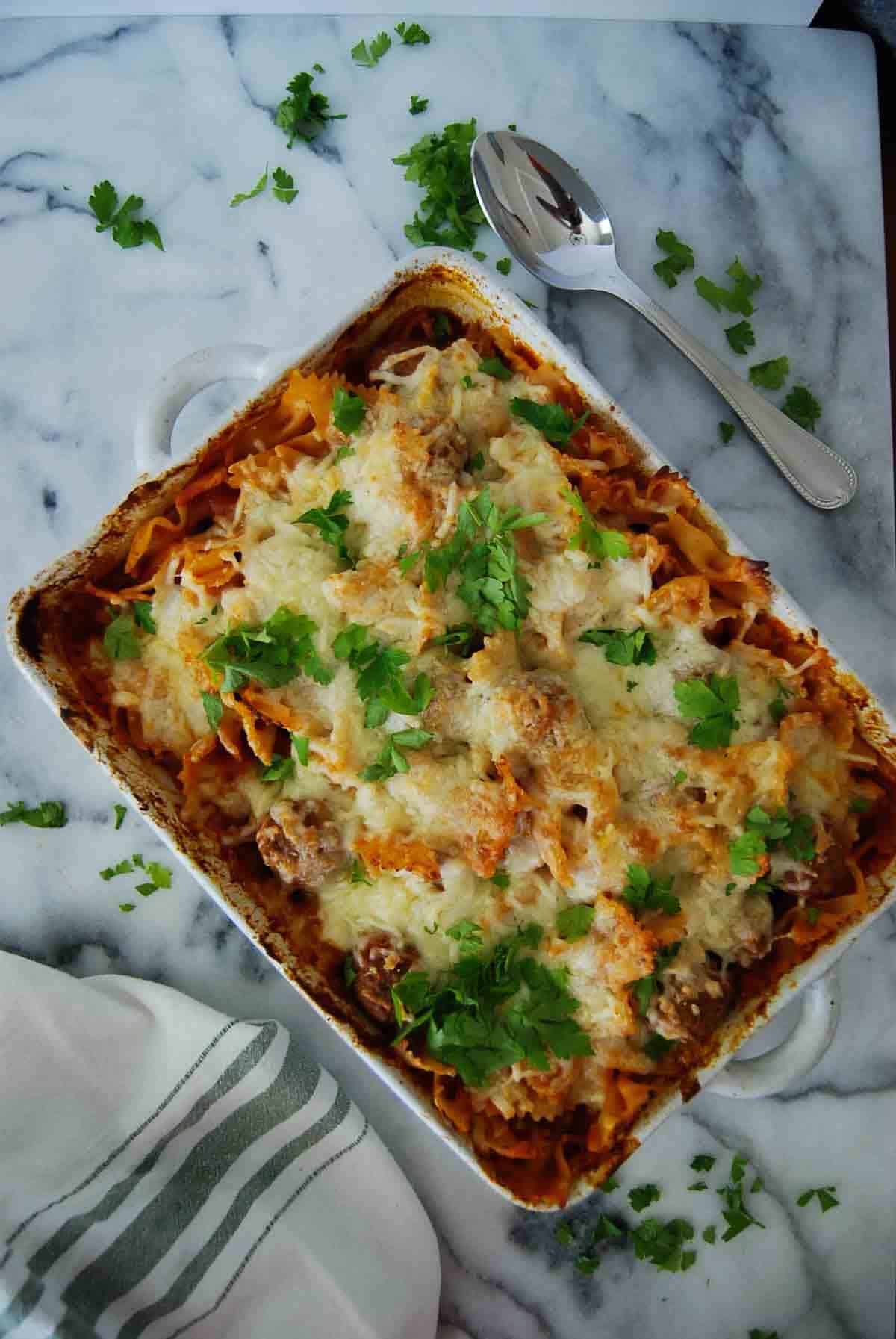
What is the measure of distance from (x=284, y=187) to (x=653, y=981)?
182 centimetres

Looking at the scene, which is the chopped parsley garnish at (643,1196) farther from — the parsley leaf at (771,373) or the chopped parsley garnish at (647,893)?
the parsley leaf at (771,373)

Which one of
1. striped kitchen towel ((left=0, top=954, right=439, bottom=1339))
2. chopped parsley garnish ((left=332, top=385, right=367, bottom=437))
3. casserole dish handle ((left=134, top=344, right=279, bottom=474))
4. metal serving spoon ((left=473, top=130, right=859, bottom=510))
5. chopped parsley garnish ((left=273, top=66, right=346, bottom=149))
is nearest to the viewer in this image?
chopped parsley garnish ((left=332, top=385, right=367, bottom=437))

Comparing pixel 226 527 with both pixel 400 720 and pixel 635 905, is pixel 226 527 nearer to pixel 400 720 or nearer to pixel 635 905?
pixel 400 720

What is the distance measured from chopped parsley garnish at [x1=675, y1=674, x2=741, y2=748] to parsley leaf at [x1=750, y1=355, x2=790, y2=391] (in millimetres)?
887

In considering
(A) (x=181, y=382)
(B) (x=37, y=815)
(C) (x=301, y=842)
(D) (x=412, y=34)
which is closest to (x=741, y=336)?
(D) (x=412, y=34)

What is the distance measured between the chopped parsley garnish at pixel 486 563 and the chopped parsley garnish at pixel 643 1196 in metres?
1.30

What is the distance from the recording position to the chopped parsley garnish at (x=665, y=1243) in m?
2.60

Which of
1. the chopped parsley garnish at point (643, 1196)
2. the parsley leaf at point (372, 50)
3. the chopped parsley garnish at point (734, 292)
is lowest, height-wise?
Answer: the chopped parsley garnish at point (643, 1196)

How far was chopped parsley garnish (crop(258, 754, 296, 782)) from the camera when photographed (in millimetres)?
2170

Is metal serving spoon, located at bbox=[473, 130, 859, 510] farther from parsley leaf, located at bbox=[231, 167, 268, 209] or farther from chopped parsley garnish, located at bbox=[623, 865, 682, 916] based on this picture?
chopped parsley garnish, located at bbox=[623, 865, 682, 916]

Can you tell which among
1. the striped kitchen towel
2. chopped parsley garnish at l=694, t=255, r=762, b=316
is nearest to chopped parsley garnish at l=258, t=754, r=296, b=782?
the striped kitchen towel

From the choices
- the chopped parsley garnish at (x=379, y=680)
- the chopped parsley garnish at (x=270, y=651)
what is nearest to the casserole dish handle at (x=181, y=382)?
the chopped parsley garnish at (x=270, y=651)

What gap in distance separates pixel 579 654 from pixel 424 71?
1.45 metres

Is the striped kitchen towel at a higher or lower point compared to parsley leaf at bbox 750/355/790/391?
lower
